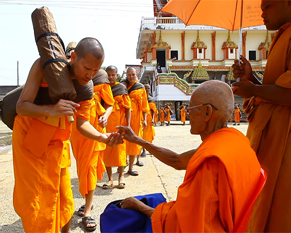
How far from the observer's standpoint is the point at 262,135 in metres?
2.10

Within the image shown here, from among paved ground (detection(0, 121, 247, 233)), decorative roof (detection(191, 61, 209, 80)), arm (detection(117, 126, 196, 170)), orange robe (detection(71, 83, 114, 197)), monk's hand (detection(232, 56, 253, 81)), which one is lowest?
paved ground (detection(0, 121, 247, 233))

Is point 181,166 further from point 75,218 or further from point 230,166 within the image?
point 75,218

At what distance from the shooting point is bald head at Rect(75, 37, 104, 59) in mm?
2031

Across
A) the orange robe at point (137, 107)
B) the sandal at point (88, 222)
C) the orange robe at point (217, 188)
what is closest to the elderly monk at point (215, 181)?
the orange robe at point (217, 188)

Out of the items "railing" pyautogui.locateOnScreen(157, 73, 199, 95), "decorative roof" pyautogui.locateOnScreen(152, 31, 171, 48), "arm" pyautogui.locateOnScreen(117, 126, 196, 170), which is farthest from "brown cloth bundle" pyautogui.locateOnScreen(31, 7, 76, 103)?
"decorative roof" pyautogui.locateOnScreen(152, 31, 171, 48)

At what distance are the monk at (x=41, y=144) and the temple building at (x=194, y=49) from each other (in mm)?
29164

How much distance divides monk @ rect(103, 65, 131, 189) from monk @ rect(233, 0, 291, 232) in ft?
8.95

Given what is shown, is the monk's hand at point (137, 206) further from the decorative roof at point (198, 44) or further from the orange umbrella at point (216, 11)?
the decorative roof at point (198, 44)

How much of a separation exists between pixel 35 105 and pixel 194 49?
32.7 meters

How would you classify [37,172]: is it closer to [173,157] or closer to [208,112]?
[173,157]

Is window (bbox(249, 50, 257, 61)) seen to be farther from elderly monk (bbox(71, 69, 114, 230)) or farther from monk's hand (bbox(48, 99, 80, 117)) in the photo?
monk's hand (bbox(48, 99, 80, 117))

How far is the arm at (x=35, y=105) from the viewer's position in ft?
6.11

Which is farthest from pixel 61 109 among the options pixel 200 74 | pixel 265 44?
pixel 265 44

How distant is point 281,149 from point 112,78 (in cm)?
325
